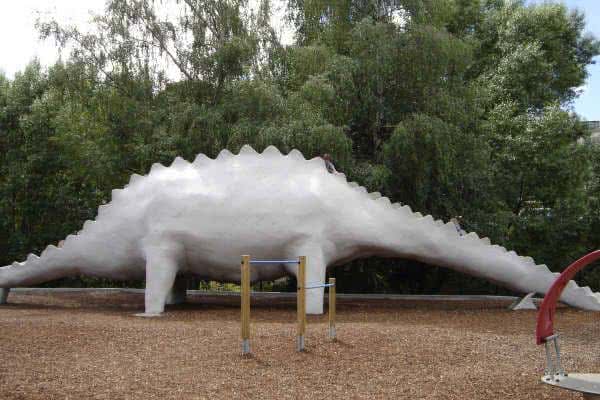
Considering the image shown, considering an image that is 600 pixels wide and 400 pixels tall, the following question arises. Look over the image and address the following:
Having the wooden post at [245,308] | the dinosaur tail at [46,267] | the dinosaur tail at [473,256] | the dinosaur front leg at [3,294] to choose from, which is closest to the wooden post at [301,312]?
the wooden post at [245,308]

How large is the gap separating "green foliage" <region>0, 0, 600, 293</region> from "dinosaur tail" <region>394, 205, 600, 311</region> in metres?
3.15

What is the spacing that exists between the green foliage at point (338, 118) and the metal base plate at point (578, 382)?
964 centimetres

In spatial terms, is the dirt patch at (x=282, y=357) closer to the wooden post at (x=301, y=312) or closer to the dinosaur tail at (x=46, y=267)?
the wooden post at (x=301, y=312)

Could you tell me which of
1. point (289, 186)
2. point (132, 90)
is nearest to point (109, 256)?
point (289, 186)

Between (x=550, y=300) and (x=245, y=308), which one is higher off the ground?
(x=550, y=300)

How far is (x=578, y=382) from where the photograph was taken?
4.82m

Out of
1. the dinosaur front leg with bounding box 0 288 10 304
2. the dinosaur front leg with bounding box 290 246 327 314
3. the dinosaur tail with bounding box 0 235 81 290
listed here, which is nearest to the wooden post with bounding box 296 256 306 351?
the dinosaur front leg with bounding box 290 246 327 314

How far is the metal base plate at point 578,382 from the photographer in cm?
464

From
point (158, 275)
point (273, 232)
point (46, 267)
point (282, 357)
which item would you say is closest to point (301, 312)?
point (282, 357)

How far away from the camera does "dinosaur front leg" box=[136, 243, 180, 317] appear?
1151cm

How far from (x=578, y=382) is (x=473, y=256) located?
691cm

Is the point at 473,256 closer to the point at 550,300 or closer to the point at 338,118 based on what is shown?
the point at 338,118

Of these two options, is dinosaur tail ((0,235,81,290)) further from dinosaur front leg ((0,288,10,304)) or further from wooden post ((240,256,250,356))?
wooden post ((240,256,250,356))

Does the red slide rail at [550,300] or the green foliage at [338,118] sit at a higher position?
the green foliage at [338,118]
